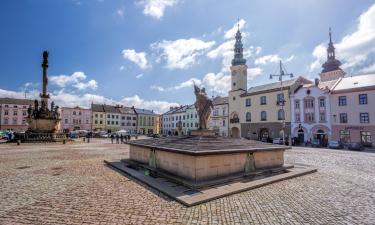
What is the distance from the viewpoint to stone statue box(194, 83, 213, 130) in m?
12.5

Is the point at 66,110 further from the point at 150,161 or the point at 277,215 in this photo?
the point at 277,215

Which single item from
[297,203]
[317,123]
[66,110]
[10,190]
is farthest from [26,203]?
[66,110]

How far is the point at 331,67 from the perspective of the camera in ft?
188

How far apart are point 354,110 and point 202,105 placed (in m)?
31.2

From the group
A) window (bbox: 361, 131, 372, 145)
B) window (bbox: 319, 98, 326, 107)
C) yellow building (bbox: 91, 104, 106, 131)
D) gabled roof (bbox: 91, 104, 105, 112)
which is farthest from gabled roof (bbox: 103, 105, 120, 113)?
window (bbox: 361, 131, 372, 145)

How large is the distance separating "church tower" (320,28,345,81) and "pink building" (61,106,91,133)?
3097 inches

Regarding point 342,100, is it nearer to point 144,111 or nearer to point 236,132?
point 236,132

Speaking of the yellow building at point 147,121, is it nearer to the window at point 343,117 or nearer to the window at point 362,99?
the window at point 343,117

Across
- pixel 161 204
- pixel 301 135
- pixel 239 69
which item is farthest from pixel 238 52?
pixel 161 204

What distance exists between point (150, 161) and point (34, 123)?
2870cm

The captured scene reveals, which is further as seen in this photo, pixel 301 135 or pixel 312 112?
pixel 301 135

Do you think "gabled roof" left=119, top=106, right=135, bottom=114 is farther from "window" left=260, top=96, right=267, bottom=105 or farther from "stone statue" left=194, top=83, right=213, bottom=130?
"stone statue" left=194, top=83, right=213, bottom=130

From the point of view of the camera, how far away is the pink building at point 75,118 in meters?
74.2

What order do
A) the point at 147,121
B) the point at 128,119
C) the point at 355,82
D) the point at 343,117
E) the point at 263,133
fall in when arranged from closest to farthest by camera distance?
the point at 343,117 → the point at 355,82 → the point at 263,133 → the point at 128,119 → the point at 147,121
